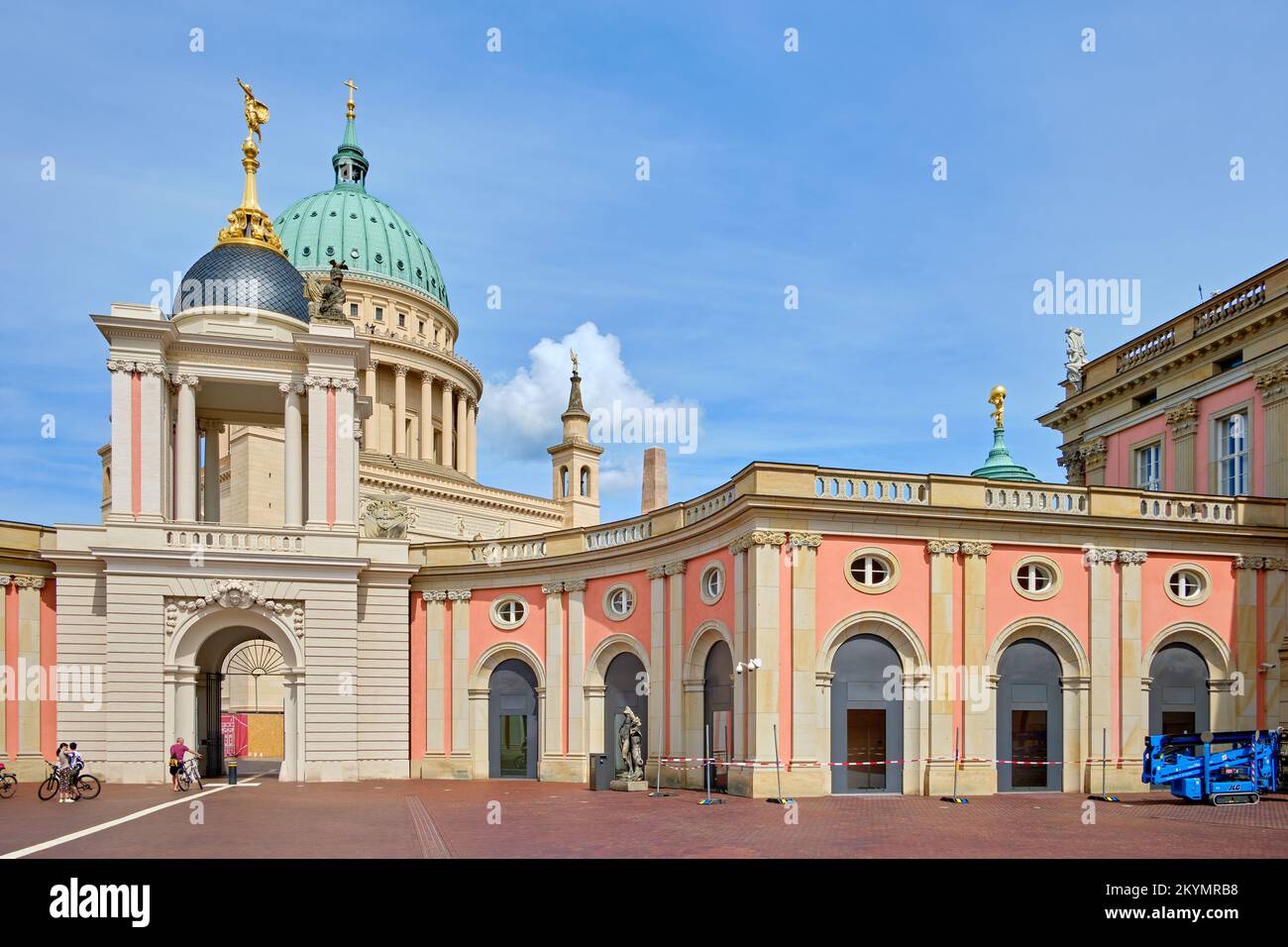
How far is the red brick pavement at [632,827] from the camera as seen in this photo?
19.5 meters

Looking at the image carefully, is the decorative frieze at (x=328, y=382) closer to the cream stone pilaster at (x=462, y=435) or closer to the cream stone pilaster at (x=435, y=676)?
the cream stone pilaster at (x=435, y=676)

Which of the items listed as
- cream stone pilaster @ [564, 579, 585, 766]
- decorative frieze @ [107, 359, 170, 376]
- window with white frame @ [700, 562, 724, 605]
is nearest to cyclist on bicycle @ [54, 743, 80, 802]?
decorative frieze @ [107, 359, 170, 376]

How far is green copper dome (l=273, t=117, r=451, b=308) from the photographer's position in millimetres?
84188

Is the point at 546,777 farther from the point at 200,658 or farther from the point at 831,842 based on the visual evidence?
the point at 831,842

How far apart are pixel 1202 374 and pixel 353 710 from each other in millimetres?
30342

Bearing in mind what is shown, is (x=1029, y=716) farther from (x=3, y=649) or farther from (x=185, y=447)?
(x=3, y=649)

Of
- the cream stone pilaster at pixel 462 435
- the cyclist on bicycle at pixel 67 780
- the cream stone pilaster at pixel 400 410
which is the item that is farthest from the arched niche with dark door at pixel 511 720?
the cream stone pilaster at pixel 462 435

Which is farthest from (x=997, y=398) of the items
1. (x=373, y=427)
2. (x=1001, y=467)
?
(x=373, y=427)

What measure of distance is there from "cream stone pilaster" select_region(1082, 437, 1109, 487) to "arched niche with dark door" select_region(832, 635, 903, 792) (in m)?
18.5

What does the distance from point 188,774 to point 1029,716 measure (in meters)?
23.8

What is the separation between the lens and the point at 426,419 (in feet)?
271

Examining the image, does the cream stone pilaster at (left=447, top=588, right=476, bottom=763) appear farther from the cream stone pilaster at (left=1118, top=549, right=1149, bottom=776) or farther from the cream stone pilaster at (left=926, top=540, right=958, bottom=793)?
the cream stone pilaster at (left=1118, top=549, right=1149, bottom=776)

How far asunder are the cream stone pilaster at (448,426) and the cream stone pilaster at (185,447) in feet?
140
